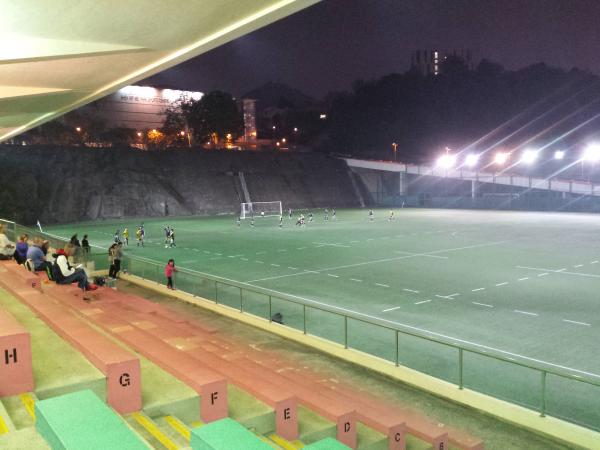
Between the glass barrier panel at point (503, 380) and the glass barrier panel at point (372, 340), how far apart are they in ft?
6.06

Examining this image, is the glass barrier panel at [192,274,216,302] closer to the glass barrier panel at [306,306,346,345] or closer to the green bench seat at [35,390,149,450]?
the glass barrier panel at [306,306,346,345]

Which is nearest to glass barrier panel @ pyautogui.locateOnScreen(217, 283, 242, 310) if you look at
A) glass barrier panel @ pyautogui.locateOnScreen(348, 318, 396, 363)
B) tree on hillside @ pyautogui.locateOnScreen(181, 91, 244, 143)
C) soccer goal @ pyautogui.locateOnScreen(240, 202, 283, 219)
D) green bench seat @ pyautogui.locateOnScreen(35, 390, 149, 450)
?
glass barrier panel @ pyautogui.locateOnScreen(348, 318, 396, 363)

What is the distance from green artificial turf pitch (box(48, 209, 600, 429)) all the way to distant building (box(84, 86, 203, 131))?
6240 centimetres

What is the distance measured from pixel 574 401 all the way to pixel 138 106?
103 meters

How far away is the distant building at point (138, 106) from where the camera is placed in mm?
98312

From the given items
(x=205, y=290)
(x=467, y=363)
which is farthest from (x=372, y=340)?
(x=205, y=290)

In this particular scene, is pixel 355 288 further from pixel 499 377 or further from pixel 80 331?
pixel 80 331

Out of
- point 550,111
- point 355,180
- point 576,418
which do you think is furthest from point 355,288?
point 550,111

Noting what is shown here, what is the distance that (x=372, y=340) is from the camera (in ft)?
45.5

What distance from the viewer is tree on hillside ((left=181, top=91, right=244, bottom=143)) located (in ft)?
310

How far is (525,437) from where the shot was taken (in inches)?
309

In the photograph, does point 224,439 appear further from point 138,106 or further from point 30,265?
point 138,106

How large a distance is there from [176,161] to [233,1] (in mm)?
73087

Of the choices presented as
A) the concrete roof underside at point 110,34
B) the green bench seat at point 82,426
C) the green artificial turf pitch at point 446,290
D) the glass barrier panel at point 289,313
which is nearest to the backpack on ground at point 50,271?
the concrete roof underside at point 110,34
